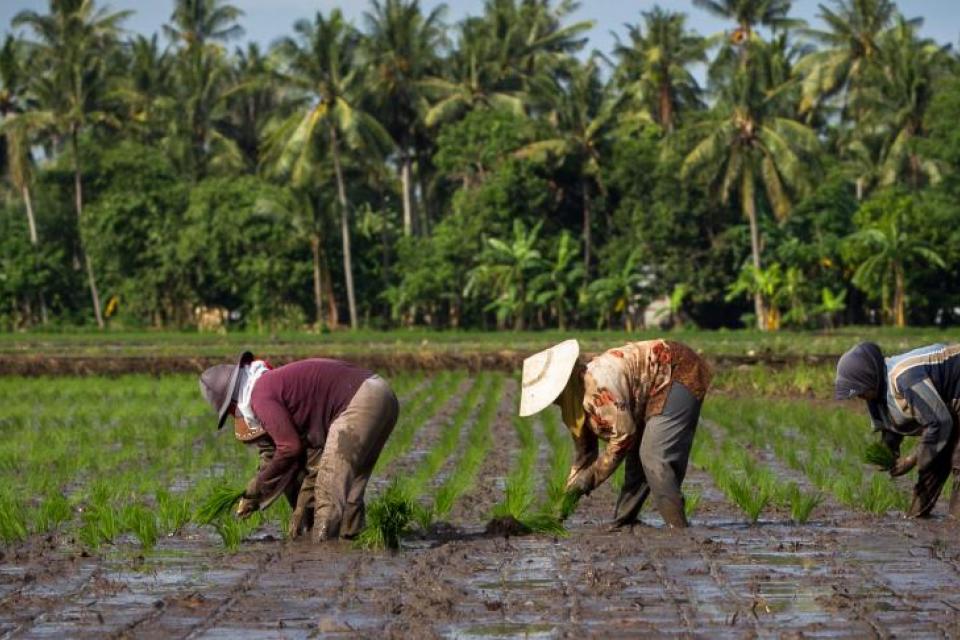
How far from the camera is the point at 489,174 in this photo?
137 ft

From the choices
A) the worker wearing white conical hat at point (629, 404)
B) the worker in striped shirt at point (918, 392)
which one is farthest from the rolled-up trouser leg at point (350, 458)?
the worker in striped shirt at point (918, 392)

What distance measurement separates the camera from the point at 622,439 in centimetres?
685

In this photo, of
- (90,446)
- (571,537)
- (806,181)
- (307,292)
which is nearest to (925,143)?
(806,181)

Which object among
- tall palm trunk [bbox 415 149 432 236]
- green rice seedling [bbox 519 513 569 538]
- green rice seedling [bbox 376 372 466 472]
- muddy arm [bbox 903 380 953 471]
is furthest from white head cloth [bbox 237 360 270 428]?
tall palm trunk [bbox 415 149 432 236]

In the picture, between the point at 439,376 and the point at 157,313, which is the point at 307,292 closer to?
the point at 157,313

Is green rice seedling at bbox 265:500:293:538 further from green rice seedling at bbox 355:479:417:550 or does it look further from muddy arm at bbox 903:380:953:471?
muddy arm at bbox 903:380:953:471

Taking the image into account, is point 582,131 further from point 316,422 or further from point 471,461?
point 316,422

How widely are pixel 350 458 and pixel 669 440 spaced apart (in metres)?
1.43

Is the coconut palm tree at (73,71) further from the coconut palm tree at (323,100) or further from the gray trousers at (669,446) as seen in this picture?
the gray trousers at (669,446)

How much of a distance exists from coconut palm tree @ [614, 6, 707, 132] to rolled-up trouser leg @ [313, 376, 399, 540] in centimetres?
3722

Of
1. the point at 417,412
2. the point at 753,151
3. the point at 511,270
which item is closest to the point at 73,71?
the point at 511,270

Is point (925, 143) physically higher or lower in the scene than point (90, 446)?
higher

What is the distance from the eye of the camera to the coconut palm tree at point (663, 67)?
44656 mm

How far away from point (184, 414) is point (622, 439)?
1029cm
